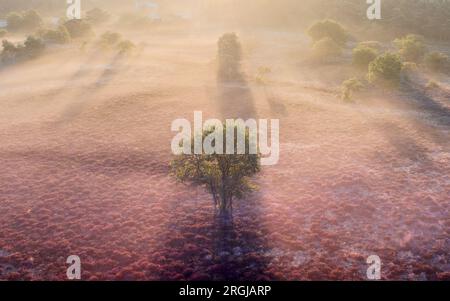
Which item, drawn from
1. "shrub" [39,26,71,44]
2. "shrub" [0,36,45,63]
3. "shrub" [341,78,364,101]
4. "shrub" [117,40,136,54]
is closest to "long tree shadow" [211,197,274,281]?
"shrub" [341,78,364,101]

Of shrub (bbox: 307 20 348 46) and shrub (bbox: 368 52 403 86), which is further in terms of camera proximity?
shrub (bbox: 307 20 348 46)

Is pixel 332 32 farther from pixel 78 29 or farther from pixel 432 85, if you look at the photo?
pixel 78 29

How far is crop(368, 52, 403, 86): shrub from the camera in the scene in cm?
4381

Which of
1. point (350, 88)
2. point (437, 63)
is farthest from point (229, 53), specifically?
point (437, 63)

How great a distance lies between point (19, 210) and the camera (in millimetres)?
24078

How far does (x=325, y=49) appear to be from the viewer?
59.8 meters

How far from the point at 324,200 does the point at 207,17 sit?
91.2 m

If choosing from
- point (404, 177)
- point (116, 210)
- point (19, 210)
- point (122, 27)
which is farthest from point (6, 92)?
point (122, 27)

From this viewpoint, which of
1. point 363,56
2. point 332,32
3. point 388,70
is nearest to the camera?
point 388,70

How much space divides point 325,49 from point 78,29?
5278 centimetres

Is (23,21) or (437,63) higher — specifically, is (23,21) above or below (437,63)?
above

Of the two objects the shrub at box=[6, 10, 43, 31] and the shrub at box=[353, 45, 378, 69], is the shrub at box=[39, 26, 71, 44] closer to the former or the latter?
the shrub at box=[6, 10, 43, 31]

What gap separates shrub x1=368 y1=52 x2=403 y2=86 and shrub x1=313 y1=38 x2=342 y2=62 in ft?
52.1

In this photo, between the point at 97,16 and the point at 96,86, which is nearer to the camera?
the point at 96,86
